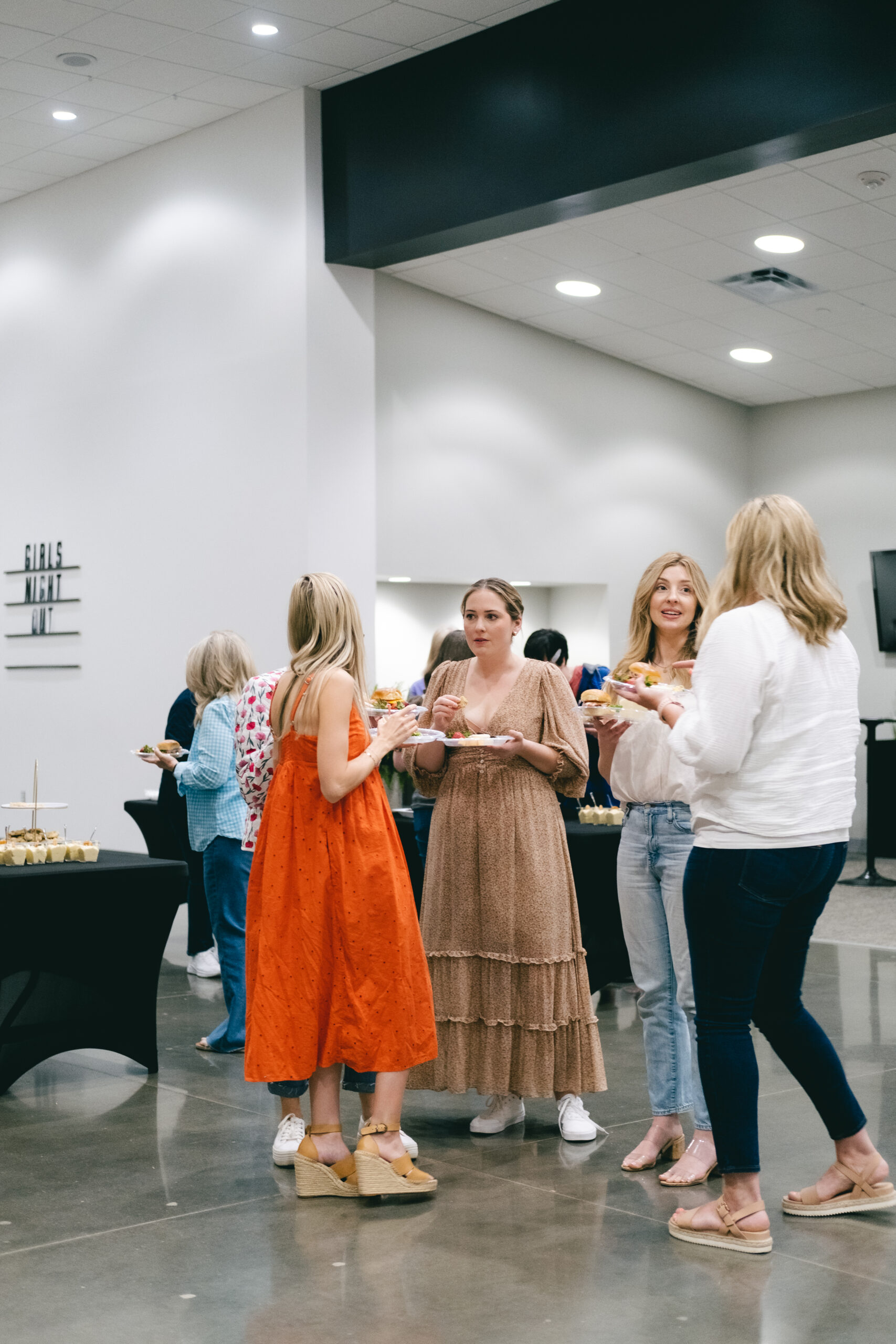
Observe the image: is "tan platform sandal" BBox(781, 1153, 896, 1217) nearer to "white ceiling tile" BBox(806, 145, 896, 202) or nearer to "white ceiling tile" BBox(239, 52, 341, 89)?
"white ceiling tile" BBox(806, 145, 896, 202)

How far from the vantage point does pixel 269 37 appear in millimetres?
6922


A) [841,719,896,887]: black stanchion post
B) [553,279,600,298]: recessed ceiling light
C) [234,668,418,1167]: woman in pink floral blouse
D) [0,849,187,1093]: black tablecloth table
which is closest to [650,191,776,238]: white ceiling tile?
[553,279,600,298]: recessed ceiling light

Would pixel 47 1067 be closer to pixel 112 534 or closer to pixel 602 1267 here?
pixel 602 1267

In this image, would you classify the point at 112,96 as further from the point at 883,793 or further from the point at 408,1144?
the point at 883,793

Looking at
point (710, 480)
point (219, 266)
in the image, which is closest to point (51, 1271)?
point (219, 266)

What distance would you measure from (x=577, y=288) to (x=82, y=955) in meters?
5.31

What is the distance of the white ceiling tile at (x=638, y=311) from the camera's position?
8.67m

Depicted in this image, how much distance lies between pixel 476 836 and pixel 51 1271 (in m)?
1.64

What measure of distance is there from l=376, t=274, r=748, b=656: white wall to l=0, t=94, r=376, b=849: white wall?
1.92 feet

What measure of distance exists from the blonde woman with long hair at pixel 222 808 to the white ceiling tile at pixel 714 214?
130 inches

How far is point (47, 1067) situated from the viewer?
16.8ft

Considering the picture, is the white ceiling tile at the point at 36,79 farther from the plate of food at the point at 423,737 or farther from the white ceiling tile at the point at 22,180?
the plate of food at the point at 423,737

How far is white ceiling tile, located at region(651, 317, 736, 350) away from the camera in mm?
9211

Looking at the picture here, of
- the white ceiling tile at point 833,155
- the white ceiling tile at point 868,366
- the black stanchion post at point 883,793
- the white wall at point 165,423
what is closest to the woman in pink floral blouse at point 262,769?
the white wall at point 165,423
